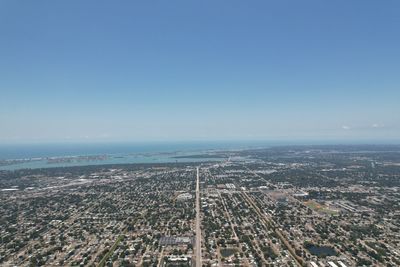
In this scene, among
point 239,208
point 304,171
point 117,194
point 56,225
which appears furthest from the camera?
point 304,171

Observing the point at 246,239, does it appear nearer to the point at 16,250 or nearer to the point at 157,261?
the point at 157,261

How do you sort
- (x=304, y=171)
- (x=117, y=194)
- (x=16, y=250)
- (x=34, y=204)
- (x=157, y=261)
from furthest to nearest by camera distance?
(x=304, y=171)
(x=117, y=194)
(x=34, y=204)
(x=16, y=250)
(x=157, y=261)

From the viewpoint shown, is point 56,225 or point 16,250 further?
point 56,225

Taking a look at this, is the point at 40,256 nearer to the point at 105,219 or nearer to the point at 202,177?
the point at 105,219

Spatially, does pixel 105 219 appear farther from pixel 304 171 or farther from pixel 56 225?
pixel 304 171

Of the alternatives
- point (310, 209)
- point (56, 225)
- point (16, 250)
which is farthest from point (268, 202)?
point (16, 250)

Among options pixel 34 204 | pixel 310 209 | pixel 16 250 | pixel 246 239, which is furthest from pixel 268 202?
pixel 34 204

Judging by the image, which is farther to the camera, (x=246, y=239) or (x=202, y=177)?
(x=202, y=177)

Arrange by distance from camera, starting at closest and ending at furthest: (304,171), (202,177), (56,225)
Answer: (56,225), (202,177), (304,171)

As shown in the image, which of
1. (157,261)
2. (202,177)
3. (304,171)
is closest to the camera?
(157,261)
